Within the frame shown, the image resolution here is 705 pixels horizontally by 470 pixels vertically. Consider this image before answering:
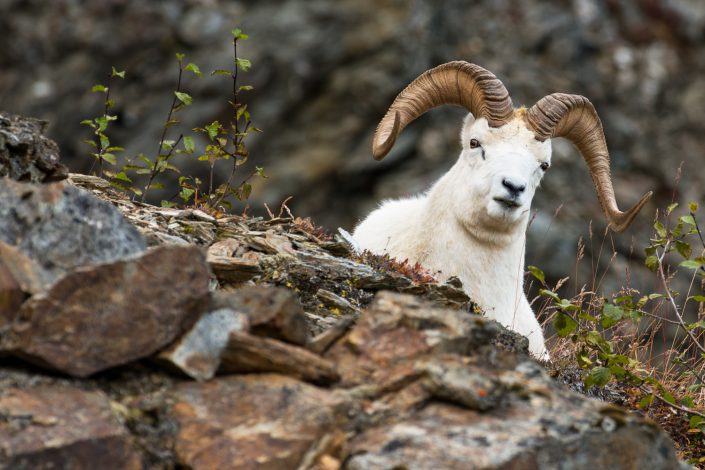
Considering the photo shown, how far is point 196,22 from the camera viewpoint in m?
28.8

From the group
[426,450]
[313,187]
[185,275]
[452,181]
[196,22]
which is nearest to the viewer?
[426,450]

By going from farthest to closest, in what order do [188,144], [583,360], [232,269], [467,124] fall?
1. [467,124]
2. [188,144]
3. [583,360]
4. [232,269]

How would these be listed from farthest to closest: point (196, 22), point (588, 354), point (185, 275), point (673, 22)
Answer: point (673, 22) → point (196, 22) → point (588, 354) → point (185, 275)

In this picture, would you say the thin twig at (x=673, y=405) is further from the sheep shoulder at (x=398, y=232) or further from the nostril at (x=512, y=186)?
the sheep shoulder at (x=398, y=232)

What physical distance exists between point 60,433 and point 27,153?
6.64 feet

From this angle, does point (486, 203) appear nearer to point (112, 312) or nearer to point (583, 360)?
point (583, 360)

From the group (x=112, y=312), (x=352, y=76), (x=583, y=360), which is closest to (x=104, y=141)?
(x=583, y=360)

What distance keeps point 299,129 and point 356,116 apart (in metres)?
1.50

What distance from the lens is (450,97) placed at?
29.2ft

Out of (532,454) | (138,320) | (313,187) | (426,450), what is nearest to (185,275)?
(138,320)

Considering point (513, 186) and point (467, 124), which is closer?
point (513, 186)

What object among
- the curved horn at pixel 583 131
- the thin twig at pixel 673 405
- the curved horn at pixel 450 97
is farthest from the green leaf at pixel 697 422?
the curved horn at pixel 450 97

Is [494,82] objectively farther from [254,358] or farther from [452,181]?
[254,358]

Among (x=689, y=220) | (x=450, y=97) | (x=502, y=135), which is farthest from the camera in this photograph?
(x=450, y=97)
